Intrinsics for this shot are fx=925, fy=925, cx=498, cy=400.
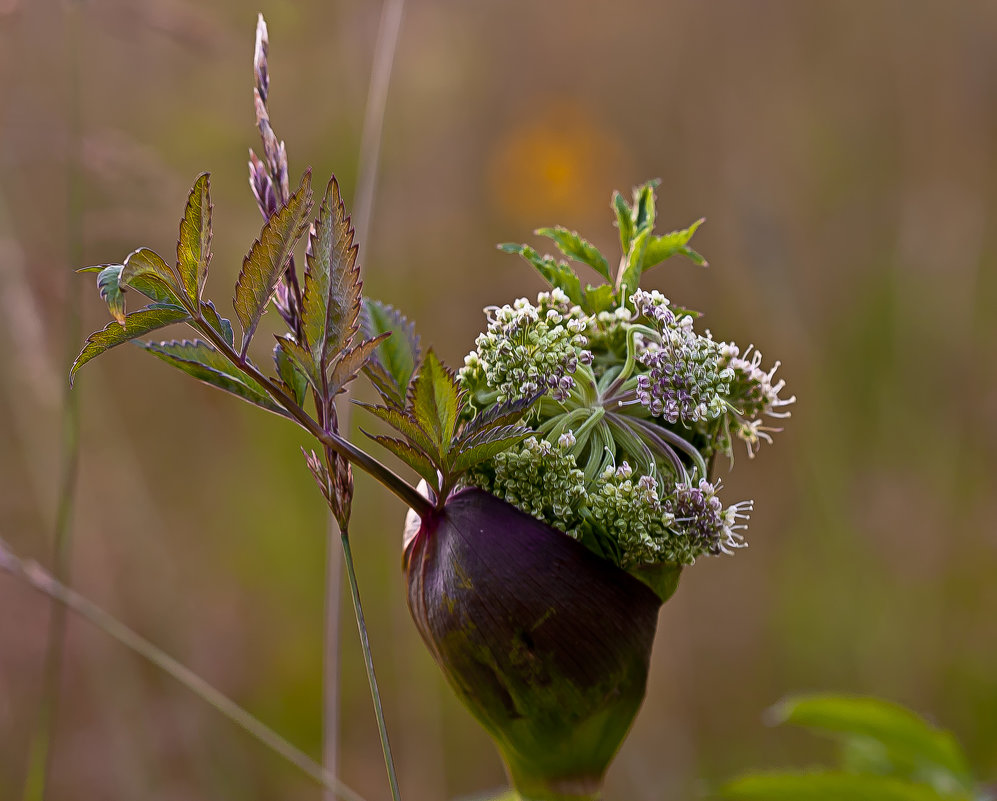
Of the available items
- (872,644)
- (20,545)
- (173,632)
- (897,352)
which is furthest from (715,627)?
(20,545)

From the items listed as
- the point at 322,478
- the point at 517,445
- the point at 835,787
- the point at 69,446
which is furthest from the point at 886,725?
the point at 69,446

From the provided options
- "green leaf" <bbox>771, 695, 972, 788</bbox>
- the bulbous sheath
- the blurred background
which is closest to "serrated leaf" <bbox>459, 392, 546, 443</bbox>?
the bulbous sheath

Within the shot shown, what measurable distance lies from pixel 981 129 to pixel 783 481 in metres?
2.07

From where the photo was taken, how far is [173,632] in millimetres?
3705

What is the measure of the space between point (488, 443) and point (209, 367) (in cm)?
36

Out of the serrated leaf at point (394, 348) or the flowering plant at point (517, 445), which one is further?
the serrated leaf at point (394, 348)

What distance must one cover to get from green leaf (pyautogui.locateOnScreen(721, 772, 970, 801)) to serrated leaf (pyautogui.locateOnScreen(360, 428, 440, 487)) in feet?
2.82

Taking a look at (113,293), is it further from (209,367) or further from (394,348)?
(394,348)

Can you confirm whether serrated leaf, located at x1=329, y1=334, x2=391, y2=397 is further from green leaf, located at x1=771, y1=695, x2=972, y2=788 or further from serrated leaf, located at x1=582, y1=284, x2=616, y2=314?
green leaf, located at x1=771, y1=695, x2=972, y2=788

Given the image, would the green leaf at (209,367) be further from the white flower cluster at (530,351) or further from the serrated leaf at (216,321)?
the white flower cluster at (530,351)

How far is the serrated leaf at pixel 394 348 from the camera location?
135 cm

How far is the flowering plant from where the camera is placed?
1.11 metres

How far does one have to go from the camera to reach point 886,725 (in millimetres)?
1826

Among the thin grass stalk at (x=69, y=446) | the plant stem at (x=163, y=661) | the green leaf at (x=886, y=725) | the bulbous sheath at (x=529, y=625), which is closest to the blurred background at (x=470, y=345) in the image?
the thin grass stalk at (x=69, y=446)
